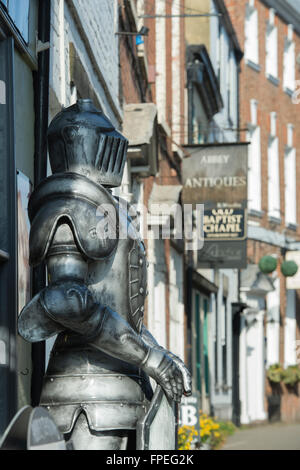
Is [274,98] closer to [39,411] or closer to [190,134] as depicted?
[190,134]

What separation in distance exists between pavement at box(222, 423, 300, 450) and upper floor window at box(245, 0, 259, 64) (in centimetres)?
937

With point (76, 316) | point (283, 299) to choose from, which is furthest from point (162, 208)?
point (283, 299)

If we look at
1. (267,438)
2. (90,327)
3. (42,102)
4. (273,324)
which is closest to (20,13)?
(42,102)

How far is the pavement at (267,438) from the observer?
1538 cm

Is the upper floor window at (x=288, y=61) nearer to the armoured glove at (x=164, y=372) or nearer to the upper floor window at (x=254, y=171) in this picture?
the upper floor window at (x=254, y=171)

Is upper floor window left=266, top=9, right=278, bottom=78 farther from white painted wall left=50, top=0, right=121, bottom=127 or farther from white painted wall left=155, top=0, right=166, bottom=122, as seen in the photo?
white painted wall left=50, top=0, right=121, bottom=127

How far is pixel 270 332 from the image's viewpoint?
973 inches

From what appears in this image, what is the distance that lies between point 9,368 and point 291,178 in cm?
2222

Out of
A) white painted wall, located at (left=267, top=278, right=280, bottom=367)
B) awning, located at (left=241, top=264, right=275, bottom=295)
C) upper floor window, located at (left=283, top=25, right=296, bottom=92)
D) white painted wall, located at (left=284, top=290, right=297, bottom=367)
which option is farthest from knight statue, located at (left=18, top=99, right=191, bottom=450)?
upper floor window, located at (left=283, top=25, right=296, bottom=92)

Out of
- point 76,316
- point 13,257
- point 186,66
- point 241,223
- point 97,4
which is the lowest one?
point 76,316

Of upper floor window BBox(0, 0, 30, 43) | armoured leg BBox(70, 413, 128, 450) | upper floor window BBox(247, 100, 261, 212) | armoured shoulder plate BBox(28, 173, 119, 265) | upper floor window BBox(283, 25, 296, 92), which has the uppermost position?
upper floor window BBox(283, 25, 296, 92)

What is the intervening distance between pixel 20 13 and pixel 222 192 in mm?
9210

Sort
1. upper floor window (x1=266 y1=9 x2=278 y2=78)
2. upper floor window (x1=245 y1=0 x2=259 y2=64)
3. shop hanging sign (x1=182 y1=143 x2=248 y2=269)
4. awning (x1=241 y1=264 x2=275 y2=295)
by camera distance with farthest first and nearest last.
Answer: upper floor window (x1=266 y1=9 x2=278 y2=78)
upper floor window (x1=245 y1=0 x2=259 y2=64)
awning (x1=241 y1=264 x2=275 y2=295)
shop hanging sign (x1=182 y1=143 x2=248 y2=269)

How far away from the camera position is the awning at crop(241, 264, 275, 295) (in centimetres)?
2281
